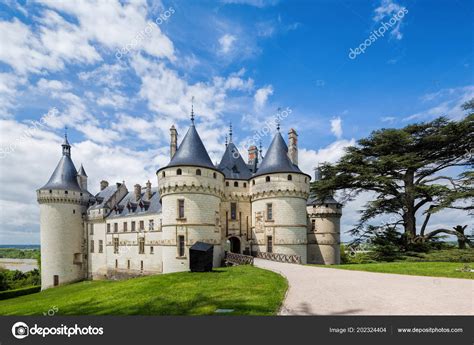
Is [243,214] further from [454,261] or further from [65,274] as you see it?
[65,274]

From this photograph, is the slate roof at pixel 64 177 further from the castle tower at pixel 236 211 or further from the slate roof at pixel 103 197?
the castle tower at pixel 236 211

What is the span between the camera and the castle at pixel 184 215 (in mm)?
24641

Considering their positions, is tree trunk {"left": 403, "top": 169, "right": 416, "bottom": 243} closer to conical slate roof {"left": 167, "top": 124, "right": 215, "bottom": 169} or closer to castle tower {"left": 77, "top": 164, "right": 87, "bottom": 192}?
conical slate roof {"left": 167, "top": 124, "right": 215, "bottom": 169}

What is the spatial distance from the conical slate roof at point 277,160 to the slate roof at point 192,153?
573 cm

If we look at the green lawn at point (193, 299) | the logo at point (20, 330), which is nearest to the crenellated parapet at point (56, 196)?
the green lawn at point (193, 299)

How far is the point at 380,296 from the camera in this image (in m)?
9.06

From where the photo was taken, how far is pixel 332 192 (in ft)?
88.7

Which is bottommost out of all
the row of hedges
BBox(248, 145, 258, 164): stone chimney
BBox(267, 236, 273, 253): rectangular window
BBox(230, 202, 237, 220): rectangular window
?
the row of hedges

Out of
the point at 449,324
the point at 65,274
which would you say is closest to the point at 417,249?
the point at 449,324

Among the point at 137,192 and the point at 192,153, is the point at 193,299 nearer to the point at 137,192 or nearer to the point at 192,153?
the point at 192,153

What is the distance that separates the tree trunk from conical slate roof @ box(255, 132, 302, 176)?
9386 millimetres

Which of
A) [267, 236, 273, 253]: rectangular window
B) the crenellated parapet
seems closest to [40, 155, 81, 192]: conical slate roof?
the crenellated parapet

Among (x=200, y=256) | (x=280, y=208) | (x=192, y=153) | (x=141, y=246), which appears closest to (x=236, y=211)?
(x=280, y=208)

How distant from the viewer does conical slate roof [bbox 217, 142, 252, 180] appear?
30.9m
